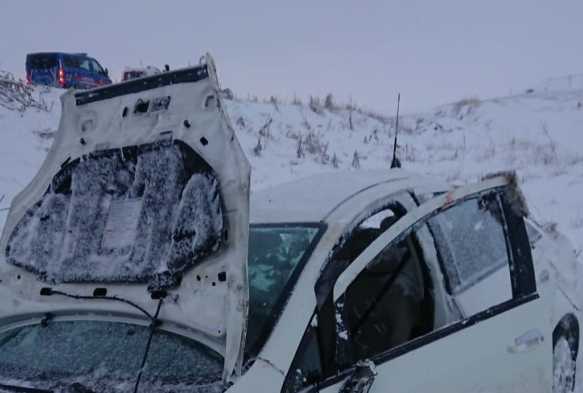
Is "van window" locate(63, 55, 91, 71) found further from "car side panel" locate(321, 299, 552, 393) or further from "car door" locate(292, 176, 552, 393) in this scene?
"car side panel" locate(321, 299, 552, 393)

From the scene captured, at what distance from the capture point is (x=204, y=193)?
8.12ft

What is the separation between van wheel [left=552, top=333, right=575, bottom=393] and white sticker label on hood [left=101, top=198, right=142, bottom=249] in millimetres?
2450

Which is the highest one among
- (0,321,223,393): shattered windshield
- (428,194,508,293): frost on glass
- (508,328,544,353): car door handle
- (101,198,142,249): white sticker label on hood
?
(428,194,508,293): frost on glass

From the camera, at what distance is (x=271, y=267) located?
2.85 m

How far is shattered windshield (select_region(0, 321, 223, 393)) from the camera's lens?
2.34 m

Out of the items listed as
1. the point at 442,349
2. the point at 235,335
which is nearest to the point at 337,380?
the point at 235,335

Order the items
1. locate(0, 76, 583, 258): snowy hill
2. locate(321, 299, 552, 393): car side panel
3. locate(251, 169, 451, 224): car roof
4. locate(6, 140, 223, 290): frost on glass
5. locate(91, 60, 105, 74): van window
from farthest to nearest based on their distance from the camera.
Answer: locate(91, 60, 105, 74): van window, locate(0, 76, 583, 258): snowy hill, locate(251, 169, 451, 224): car roof, locate(321, 299, 552, 393): car side panel, locate(6, 140, 223, 290): frost on glass

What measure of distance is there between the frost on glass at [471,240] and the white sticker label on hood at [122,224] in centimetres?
144

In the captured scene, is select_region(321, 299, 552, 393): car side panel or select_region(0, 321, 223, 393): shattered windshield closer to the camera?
select_region(0, 321, 223, 393): shattered windshield

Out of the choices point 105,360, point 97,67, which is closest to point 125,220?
point 105,360

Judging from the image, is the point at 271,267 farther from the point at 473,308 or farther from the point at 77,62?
the point at 77,62

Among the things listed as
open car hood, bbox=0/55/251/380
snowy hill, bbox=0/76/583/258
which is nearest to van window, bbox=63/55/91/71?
snowy hill, bbox=0/76/583/258

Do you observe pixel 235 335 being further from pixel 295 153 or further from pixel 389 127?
pixel 389 127

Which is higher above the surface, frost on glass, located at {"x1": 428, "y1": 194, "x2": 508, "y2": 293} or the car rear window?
the car rear window
